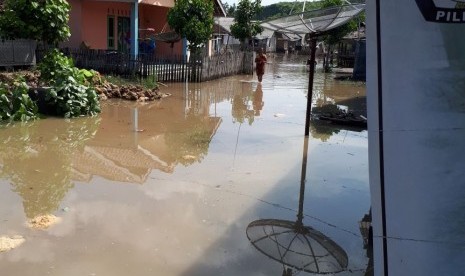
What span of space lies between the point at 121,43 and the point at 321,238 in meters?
19.7

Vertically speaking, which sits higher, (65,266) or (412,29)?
(412,29)

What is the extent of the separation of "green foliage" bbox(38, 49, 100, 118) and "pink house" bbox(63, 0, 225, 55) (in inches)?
320

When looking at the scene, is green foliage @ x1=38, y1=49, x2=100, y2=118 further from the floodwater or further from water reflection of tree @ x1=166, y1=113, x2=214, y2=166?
water reflection of tree @ x1=166, y1=113, x2=214, y2=166

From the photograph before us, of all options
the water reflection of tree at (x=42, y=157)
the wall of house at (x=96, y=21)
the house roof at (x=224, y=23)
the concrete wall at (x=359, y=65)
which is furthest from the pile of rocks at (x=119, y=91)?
the house roof at (x=224, y=23)

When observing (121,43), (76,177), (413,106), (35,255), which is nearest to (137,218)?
(35,255)

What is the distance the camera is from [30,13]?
35.8 ft

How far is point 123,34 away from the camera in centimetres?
2306

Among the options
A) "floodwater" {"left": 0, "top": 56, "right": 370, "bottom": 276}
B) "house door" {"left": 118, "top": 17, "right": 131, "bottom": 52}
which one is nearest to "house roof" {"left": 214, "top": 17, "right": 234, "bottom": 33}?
"house door" {"left": 118, "top": 17, "right": 131, "bottom": 52}

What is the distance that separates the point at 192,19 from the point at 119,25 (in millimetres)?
5218

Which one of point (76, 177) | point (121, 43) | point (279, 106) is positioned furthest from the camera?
point (121, 43)

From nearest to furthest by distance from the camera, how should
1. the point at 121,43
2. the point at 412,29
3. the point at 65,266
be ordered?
1. the point at 412,29
2. the point at 65,266
3. the point at 121,43

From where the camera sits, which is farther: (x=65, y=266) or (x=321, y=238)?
(x=321, y=238)

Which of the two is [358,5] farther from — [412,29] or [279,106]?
[279,106]

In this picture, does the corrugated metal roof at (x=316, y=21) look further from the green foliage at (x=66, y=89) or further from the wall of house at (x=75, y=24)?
the wall of house at (x=75, y=24)
